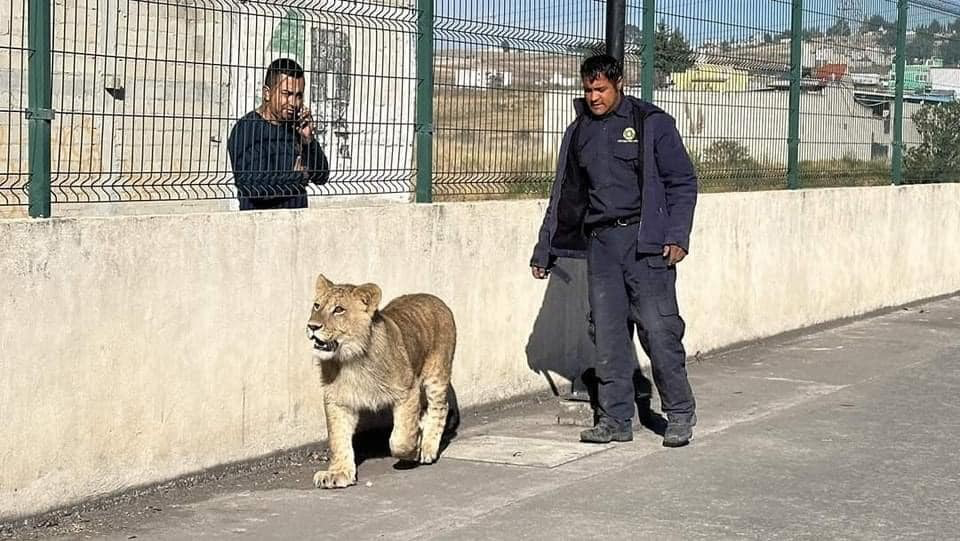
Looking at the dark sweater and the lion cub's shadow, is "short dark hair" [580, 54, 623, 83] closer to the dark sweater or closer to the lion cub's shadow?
the dark sweater

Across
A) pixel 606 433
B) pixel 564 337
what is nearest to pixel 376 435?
pixel 606 433

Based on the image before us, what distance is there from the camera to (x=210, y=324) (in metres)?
7.71

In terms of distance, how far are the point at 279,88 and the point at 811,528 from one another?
376cm

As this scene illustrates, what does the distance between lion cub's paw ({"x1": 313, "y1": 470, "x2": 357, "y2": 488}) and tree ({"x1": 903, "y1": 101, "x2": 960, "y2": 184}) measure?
11172 millimetres

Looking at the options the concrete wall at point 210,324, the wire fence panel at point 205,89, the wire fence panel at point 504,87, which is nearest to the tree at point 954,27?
the concrete wall at point 210,324

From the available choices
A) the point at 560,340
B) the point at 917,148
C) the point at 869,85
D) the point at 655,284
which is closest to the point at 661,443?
the point at 655,284

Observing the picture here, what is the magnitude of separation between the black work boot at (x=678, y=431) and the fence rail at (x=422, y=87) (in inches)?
83.6

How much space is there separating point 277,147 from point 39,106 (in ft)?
5.97

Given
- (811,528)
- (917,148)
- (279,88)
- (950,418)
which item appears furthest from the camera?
(917,148)

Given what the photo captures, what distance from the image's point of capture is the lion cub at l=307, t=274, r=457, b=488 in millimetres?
7594

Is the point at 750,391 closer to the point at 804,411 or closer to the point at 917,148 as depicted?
the point at 804,411

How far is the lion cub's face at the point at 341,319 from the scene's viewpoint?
24.7 feet

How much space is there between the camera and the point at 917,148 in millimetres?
17562

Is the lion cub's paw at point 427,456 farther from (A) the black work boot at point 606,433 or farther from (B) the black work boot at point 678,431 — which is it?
(B) the black work boot at point 678,431
